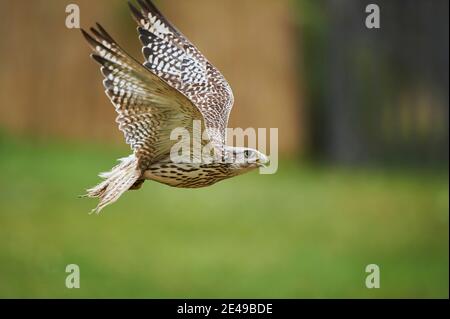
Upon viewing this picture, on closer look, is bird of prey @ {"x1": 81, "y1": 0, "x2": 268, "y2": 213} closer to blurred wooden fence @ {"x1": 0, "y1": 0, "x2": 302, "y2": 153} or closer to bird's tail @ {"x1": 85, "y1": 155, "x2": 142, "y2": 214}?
bird's tail @ {"x1": 85, "y1": 155, "x2": 142, "y2": 214}

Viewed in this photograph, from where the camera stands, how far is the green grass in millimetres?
13234

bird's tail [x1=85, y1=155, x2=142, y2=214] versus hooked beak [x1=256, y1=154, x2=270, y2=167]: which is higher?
hooked beak [x1=256, y1=154, x2=270, y2=167]

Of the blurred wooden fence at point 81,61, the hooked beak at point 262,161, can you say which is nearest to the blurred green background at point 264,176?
the blurred wooden fence at point 81,61

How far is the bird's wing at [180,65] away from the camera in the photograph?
6664mm

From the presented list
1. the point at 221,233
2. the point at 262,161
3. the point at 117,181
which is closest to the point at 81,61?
the point at 221,233

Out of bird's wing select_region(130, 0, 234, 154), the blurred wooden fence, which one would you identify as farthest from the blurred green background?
bird's wing select_region(130, 0, 234, 154)

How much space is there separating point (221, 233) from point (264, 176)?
3065 mm

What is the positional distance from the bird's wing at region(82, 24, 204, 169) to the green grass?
6.56 m

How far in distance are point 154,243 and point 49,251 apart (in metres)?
2.09

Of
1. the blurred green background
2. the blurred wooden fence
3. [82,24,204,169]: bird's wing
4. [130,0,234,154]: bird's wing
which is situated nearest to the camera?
[82,24,204,169]: bird's wing

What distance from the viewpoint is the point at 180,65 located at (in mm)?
6996

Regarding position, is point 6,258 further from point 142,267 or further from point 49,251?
point 142,267

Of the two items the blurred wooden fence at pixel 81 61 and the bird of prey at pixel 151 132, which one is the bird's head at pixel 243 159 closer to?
the bird of prey at pixel 151 132
